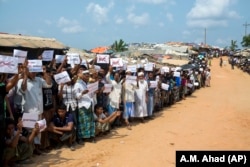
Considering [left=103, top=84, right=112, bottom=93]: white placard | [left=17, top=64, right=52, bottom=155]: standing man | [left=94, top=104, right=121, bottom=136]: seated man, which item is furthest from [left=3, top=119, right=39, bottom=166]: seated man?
[left=103, top=84, right=112, bottom=93]: white placard

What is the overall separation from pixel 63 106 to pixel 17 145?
165 centimetres

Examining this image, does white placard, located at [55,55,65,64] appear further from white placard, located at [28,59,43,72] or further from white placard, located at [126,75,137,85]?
white placard, located at [126,75,137,85]

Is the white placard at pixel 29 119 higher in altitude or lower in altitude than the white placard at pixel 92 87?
lower

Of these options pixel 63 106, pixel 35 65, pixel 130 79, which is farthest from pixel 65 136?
pixel 130 79

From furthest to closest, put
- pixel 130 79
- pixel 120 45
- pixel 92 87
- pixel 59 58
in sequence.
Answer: pixel 120 45
pixel 130 79
pixel 59 58
pixel 92 87

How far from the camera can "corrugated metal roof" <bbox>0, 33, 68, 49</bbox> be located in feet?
40.6

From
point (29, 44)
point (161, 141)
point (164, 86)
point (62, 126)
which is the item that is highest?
point (29, 44)

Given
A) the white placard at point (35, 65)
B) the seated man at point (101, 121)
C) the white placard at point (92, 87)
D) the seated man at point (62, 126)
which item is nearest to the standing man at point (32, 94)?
the white placard at point (35, 65)

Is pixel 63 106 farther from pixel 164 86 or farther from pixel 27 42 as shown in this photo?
pixel 27 42

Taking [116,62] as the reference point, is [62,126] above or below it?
below

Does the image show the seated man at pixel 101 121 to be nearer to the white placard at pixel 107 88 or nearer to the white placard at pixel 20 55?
the white placard at pixel 107 88

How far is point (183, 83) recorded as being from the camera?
17.9 metres

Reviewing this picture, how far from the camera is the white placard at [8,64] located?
18.6ft

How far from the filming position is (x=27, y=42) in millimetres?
13586
